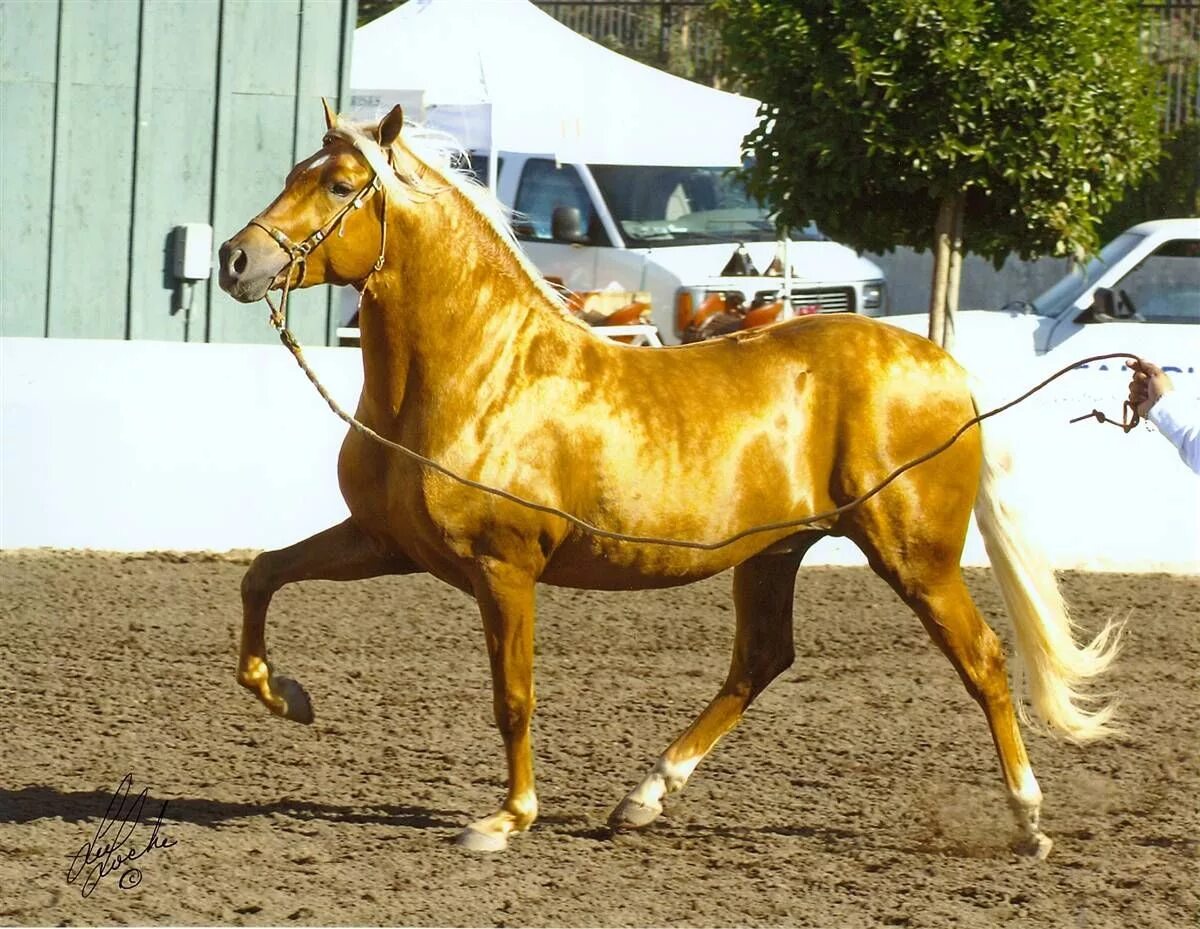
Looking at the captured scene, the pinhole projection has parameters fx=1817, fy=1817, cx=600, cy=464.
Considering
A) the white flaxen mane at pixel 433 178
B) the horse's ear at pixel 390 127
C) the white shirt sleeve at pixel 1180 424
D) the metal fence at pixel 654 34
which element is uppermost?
the metal fence at pixel 654 34

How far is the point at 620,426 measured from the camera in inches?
183

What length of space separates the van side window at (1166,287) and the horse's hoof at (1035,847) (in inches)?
314

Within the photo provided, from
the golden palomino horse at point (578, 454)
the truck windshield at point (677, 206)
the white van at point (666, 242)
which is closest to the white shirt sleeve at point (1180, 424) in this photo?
the golden palomino horse at point (578, 454)

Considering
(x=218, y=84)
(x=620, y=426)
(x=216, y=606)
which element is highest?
(x=218, y=84)

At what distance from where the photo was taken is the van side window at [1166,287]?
40.1 feet

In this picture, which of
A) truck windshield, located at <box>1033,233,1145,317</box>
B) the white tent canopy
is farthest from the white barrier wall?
the white tent canopy

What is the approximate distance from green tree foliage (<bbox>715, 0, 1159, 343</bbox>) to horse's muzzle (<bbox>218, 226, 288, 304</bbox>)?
610cm

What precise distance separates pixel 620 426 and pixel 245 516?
4201 mm

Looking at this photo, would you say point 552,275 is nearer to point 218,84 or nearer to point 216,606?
point 218,84

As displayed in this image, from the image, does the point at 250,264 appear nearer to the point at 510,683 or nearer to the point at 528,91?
the point at 510,683

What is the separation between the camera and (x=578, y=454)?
4598 millimetres

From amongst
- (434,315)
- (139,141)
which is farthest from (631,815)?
(139,141)

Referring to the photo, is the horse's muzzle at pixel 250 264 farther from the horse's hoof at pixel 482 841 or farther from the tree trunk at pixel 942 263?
the tree trunk at pixel 942 263

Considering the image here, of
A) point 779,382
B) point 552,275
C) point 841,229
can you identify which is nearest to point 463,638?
point 779,382
